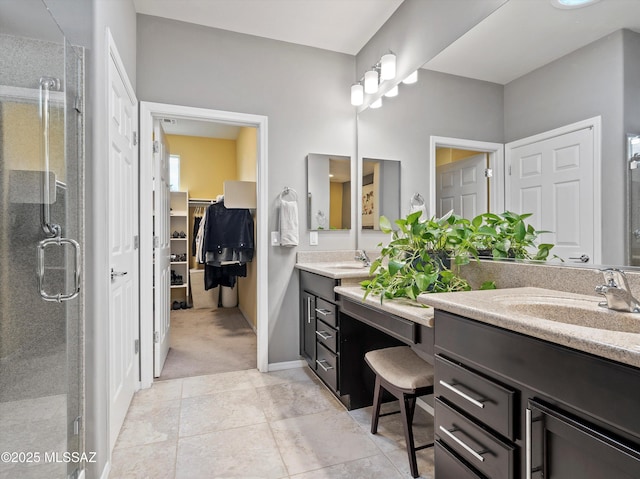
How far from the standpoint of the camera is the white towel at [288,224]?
8.96ft

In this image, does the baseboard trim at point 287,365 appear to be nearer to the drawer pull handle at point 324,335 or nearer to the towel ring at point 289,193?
the drawer pull handle at point 324,335

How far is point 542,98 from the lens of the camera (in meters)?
1.44

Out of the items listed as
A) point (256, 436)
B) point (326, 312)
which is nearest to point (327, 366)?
point (326, 312)

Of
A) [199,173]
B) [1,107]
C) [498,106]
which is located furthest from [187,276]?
[498,106]

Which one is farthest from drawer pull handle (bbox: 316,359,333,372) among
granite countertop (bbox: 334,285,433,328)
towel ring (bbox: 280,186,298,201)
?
towel ring (bbox: 280,186,298,201)

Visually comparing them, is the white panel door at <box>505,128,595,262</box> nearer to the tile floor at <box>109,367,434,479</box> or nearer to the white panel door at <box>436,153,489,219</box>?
the white panel door at <box>436,153,489,219</box>

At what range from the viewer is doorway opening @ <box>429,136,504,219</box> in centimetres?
168

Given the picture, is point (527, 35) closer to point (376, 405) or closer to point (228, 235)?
point (376, 405)

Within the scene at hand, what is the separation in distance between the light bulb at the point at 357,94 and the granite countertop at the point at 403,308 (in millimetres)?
1800

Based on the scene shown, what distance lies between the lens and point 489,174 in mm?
1701

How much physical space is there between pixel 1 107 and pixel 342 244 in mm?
2323

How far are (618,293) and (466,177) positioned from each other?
3.23 ft

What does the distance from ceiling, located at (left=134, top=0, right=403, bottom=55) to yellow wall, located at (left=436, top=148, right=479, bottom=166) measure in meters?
1.22

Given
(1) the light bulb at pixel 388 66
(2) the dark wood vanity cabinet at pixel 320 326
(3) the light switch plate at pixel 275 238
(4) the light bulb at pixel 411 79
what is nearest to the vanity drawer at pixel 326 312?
(2) the dark wood vanity cabinet at pixel 320 326
